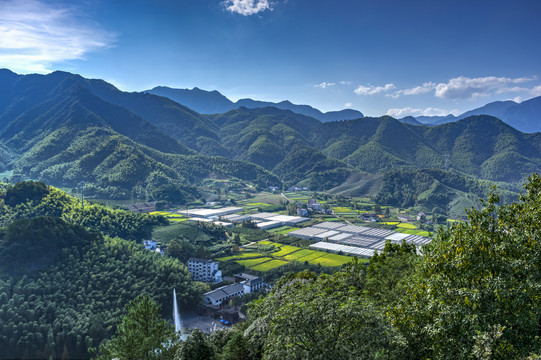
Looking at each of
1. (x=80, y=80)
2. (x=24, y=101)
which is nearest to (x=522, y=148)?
(x=80, y=80)

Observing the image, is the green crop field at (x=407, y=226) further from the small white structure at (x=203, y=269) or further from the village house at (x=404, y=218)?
Result: the small white structure at (x=203, y=269)

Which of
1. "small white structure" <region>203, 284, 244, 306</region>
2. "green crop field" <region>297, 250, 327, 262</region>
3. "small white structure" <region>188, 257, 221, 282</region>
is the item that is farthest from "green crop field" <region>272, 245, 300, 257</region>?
"small white structure" <region>203, 284, 244, 306</region>

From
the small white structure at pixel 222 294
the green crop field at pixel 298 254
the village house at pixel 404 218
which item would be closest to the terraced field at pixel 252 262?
the green crop field at pixel 298 254

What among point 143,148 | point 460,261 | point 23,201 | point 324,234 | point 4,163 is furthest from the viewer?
point 143,148

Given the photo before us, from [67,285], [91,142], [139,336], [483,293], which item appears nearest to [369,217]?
[67,285]

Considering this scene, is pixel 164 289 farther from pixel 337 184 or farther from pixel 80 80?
pixel 80 80

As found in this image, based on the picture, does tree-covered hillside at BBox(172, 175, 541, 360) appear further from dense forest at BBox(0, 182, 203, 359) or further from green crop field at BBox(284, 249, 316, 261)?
green crop field at BBox(284, 249, 316, 261)
